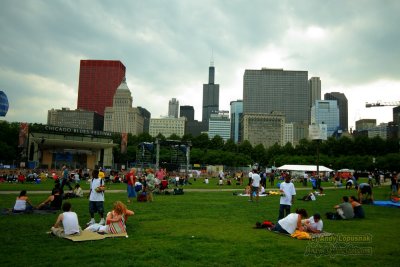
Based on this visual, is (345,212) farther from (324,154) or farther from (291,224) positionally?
(324,154)

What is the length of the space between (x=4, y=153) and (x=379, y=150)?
9359 cm

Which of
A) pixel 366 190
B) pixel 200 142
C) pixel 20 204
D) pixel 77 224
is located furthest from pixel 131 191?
pixel 200 142

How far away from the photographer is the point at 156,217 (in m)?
13.5

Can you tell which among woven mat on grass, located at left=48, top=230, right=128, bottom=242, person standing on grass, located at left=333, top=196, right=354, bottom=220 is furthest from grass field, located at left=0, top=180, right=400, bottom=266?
person standing on grass, located at left=333, top=196, right=354, bottom=220

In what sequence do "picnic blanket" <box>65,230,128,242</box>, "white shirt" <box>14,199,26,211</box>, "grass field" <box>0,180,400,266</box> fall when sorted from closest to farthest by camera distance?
1. "grass field" <box>0,180,400,266</box>
2. "picnic blanket" <box>65,230,128,242</box>
3. "white shirt" <box>14,199,26,211</box>

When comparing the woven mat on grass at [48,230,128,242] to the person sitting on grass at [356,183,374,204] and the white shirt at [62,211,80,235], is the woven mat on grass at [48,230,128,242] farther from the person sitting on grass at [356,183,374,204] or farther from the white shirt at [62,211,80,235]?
the person sitting on grass at [356,183,374,204]

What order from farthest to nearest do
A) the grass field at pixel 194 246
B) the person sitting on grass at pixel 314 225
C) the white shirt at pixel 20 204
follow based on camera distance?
the white shirt at pixel 20 204 → the person sitting on grass at pixel 314 225 → the grass field at pixel 194 246

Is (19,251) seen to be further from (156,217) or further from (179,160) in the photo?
(179,160)

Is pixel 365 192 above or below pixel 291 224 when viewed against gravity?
above

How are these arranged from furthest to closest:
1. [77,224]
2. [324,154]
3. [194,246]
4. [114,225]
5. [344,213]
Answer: [324,154]
[344,213]
[114,225]
[77,224]
[194,246]

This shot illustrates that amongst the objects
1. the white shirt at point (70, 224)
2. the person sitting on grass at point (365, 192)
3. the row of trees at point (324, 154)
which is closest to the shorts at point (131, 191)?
the white shirt at point (70, 224)

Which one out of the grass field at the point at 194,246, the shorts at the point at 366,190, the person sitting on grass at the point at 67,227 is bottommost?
the grass field at the point at 194,246

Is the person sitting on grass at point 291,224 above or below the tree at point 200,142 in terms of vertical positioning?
below

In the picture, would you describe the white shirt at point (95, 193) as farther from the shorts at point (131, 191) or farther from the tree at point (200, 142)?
the tree at point (200, 142)
